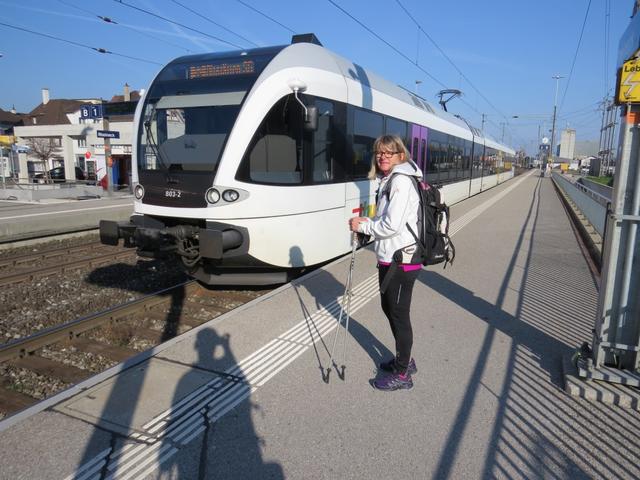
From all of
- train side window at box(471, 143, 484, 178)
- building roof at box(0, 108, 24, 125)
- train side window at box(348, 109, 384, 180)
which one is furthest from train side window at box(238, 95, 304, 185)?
building roof at box(0, 108, 24, 125)

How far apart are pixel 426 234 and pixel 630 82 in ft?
5.85

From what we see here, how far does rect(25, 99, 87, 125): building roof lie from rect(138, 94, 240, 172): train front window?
215ft

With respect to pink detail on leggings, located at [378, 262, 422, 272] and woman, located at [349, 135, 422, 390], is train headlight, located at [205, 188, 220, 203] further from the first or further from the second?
pink detail on leggings, located at [378, 262, 422, 272]

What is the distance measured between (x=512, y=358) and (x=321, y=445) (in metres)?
2.16

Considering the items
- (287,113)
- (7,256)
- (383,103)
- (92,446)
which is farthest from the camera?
(7,256)

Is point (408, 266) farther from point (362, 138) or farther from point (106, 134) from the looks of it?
point (106, 134)

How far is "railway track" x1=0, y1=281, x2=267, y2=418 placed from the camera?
4281mm

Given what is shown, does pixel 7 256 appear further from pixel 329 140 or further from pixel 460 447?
pixel 460 447

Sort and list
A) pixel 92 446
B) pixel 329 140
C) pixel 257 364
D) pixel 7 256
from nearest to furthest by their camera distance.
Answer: pixel 92 446
pixel 257 364
pixel 329 140
pixel 7 256

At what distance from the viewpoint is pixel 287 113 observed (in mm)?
5758

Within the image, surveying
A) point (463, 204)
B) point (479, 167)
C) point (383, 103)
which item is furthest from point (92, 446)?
point (479, 167)

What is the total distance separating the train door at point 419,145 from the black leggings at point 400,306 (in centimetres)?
768

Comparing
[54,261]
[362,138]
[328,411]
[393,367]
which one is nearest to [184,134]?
[362,138]

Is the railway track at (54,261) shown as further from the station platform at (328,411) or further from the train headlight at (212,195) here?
the station platform at (328,411)
